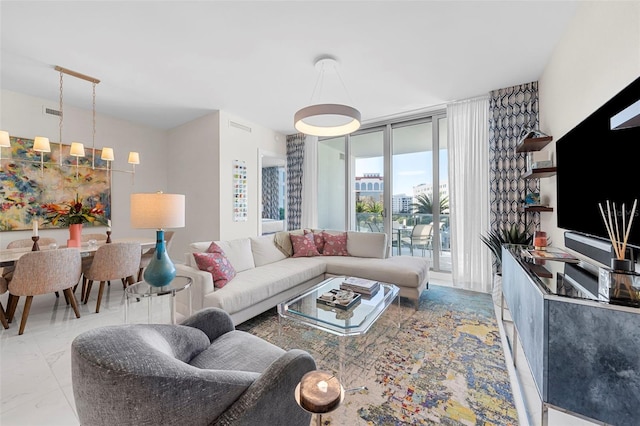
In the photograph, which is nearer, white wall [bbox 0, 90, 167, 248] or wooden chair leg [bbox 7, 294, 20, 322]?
wooden chair leg [bbox 7, 294, 20, 322]

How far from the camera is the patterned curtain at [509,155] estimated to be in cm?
321

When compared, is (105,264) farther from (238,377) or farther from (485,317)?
(485,317)

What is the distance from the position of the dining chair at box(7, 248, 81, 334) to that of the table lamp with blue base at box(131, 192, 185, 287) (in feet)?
3.79

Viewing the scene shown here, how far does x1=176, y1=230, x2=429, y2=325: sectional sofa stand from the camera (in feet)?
7.58

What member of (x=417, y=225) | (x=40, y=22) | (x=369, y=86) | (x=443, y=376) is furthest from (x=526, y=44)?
(x=40, y=22)

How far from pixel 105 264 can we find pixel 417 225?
433 cm

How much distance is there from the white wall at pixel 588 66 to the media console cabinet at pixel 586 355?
1.33m

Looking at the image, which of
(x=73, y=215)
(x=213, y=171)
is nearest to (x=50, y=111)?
(x=73, y=215)

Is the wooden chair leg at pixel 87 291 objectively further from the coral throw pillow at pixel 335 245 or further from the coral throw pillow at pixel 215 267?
the coral throw pillow at pixel 335 245

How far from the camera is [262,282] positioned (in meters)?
2.58

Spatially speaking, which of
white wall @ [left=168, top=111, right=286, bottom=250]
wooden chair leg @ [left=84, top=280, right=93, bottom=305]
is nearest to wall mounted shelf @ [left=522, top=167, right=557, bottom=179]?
white wall @ [left=168, top=111, right=286, bottom=250]

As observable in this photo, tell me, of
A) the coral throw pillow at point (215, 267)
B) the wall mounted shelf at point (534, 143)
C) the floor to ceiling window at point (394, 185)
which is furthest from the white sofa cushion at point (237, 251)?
the wall mounted shelf at point (534, 143)

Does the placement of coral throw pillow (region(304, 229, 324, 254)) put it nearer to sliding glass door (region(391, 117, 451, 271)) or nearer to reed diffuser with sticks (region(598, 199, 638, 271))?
sliding glass door (region(391, 117, 451, 271))

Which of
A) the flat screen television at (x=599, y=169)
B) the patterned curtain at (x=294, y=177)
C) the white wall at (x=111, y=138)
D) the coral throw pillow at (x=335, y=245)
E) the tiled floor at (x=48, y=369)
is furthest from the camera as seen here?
the patterned curtain at (x=294, y=177)
